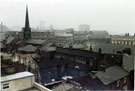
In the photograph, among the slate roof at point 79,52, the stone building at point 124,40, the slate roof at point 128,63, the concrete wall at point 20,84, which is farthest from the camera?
the stone building at point 124,40

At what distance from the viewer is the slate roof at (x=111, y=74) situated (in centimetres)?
393

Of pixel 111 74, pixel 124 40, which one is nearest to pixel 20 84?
pixel 111 74

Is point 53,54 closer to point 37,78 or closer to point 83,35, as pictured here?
point 37,78

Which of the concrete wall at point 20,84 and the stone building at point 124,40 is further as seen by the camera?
the stone building at point 124,40

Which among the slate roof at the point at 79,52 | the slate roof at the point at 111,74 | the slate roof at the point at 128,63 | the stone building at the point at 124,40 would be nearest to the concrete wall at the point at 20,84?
the slate roof at the point at 111,74

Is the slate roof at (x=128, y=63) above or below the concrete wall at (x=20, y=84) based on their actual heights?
below

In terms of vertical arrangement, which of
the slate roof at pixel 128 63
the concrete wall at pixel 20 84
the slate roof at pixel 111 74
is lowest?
the slate roof at pixel 111 74

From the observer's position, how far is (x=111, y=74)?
172 inches

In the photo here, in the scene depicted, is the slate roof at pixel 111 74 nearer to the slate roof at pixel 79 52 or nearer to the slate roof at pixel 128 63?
the slate roof at pixel 128 63

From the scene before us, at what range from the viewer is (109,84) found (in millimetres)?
3820

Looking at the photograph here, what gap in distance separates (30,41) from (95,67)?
9287mm

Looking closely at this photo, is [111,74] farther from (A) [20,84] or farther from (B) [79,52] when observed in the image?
(B) [79,52]

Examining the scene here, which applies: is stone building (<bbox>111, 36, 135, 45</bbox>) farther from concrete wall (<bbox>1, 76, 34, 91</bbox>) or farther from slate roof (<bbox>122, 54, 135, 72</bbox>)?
concrete wall (<bbox>1, 76, 34, 91</bbox>)

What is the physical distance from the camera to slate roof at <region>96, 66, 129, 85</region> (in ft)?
12.9
